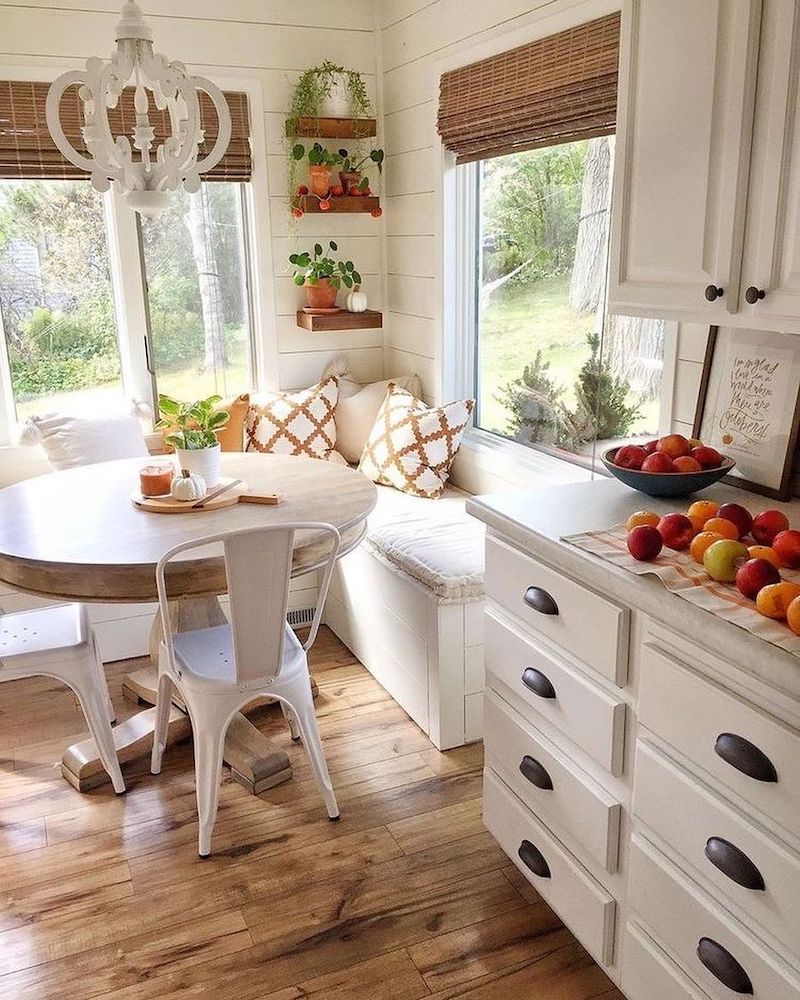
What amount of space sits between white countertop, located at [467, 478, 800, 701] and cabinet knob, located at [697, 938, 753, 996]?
0.49m

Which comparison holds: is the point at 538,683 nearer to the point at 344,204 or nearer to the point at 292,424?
the point at 292,424

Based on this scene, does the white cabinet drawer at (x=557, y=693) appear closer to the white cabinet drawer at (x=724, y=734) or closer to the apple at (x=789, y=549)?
the white cabinet drawer at (x=724, y=734)

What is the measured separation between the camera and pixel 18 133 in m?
3.21

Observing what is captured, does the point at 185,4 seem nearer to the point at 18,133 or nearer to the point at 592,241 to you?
the point at 18,133

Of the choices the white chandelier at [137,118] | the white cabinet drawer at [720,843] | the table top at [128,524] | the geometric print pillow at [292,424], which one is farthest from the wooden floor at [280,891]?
the white chandelier at [137,118]

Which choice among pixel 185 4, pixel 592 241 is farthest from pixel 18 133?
pixel 592 241

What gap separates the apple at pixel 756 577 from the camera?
55.8 inches

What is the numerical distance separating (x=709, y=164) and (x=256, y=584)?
50.9 inches

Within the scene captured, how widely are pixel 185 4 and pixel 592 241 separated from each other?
1.85 m

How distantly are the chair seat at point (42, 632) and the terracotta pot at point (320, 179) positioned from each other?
191 centimetres

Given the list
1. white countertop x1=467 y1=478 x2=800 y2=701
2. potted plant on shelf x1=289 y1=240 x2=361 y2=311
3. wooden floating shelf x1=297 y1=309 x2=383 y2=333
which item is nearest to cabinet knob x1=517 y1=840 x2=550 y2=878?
white countertop x1=467 y1=478 x2=800 y2=701

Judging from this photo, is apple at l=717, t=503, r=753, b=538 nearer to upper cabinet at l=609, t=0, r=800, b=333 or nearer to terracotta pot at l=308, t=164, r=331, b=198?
upper cabinet at l=609, t=0, r=800, b=333

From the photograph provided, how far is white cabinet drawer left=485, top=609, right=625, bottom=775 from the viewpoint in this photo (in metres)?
1.65

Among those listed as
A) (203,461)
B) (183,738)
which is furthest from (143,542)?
(183,738)
